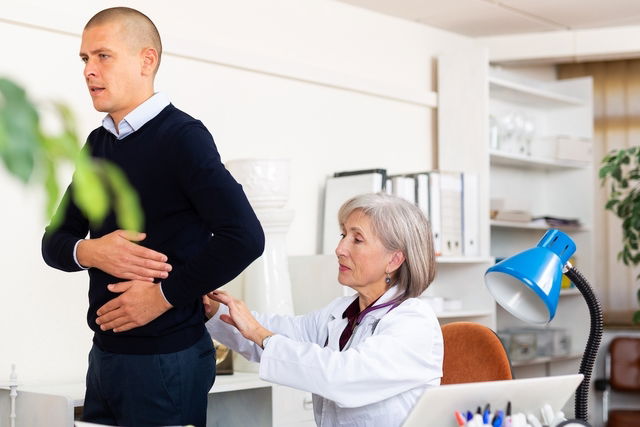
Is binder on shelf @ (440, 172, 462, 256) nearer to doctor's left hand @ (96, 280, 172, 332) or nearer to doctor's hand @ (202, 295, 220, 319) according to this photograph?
doctor's hand @ (202, 295, 220, 319)

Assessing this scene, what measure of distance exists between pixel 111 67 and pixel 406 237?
730mm

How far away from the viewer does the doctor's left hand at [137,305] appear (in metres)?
1.74

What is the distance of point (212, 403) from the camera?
3014 mm

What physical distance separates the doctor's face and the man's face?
57cm

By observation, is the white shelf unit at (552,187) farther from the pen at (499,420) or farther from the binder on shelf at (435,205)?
the pen at (499,420)

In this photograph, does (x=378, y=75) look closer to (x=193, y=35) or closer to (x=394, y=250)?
(x=193, y=35)

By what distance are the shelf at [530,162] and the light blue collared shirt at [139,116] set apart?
2893 millimetres

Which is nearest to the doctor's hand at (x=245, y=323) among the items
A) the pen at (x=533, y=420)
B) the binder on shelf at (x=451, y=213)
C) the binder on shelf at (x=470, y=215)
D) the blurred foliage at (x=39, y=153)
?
the pen at (x=533, y=420)

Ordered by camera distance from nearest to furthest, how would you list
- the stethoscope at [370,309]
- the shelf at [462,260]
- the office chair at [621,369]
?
the stethoscope at [370,309] < the shelf at [462,260] < the office chair at [621,369]

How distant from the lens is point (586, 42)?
4738 millimetres

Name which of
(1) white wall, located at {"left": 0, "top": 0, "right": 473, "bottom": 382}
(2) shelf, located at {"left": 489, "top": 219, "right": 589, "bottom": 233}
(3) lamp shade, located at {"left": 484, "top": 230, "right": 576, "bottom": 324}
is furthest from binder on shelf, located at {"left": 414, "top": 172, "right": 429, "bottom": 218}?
(3) lamp shade, located at {"left": 484, "top": 230, "right": 576, "bottom": 324}

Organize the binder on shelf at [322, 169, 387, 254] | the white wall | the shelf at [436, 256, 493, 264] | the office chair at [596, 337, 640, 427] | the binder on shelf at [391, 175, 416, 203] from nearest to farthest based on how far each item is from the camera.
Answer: the white wall, the binder on shelf at [322, 169, 387, 254], the binder on shelf at [391, 175, 416, 203], the shelf at [436, 256, 493, 264], the office chair at [596, 337, 640, 427]

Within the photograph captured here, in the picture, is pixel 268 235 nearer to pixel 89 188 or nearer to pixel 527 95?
pixel 527 95

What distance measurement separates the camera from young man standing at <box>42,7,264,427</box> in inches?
68.2
